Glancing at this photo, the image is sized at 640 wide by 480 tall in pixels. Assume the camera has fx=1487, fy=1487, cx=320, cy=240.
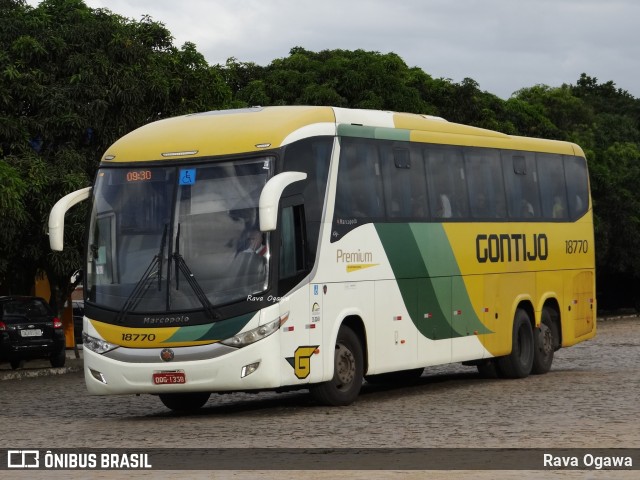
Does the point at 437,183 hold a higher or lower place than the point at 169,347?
higher

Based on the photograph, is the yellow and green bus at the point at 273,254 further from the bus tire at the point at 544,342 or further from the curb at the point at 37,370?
Result: the curb at the point at 37,370

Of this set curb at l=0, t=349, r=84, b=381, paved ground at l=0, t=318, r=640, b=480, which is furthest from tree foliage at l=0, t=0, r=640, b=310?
paved ground at l=0, t=318, r=640, b=480

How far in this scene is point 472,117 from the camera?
5453cm

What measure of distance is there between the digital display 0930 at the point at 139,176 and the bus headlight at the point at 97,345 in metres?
1.99

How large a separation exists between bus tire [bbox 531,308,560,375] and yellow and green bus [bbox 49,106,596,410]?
304cm

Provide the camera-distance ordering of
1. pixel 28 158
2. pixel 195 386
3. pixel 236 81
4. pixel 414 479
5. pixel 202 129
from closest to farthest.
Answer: pixel 414 479 < pixel 195 386 < pixel 202 129 < pixel 28 158 < pixel 236 81

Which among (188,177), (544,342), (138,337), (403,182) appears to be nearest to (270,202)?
(188,177)

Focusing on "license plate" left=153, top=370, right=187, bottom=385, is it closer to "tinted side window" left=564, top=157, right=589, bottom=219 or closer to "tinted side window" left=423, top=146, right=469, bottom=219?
"tinted side window" left=423, top=146, right=469, bottom=219

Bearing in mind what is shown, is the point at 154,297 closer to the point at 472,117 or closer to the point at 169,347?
the point at 169,347

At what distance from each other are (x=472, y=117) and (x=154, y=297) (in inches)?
1495

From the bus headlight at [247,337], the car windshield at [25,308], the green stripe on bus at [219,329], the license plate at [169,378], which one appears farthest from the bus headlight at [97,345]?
the car windshield at [25,308]

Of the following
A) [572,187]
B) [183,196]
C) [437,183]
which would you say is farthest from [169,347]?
[572,187]

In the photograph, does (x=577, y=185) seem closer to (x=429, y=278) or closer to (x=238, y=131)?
(x=429, y=278)

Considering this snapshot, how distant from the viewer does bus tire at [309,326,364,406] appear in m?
18.7
